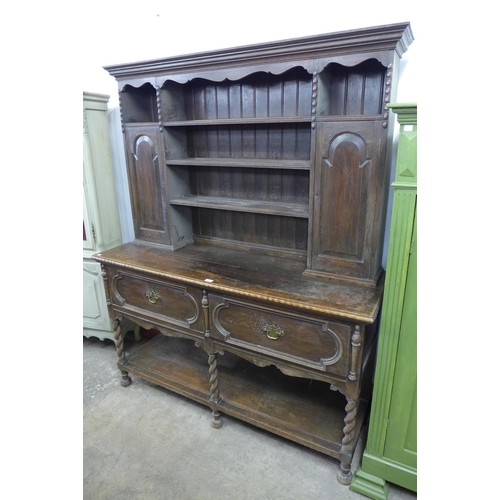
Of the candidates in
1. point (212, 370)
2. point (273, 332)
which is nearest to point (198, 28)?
point (273, 332)

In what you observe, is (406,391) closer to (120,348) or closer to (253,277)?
(253,277)

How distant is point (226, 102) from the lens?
2023mm

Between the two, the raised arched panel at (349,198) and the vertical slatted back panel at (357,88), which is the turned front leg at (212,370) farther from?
the vertical slatted back panel at (357,88)

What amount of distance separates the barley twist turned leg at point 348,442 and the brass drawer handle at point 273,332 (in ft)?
1.40

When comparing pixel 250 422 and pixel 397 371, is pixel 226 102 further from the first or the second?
pixel 250 422

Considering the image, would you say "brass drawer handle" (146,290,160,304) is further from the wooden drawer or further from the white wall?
the white wall

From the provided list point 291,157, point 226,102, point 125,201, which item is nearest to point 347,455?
point 291,157

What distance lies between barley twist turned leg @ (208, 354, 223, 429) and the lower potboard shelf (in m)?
0.05

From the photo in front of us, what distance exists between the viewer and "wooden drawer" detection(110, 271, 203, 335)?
1870mm

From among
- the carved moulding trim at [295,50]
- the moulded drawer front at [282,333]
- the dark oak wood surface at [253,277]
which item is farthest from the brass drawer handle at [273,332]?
the carved moulding trim at [295,50]

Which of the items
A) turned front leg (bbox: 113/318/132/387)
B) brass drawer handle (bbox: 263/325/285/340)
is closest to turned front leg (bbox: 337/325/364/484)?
brass drawer handle (bbox: 263/325/285/340)

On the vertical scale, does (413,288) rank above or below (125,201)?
below

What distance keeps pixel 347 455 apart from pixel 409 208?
1.21 meters

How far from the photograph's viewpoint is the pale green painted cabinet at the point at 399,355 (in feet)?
4.15
